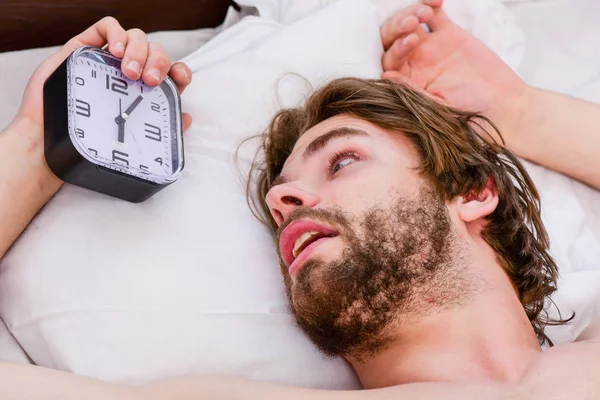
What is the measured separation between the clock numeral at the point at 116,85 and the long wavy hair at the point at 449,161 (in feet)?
1.08

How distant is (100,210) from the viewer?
4.09 feet

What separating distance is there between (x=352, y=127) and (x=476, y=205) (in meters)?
0.28

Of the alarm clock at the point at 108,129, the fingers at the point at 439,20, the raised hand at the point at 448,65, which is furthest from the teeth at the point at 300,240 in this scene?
the fingers at the point at 439,20

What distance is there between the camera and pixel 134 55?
124cm

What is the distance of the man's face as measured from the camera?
1.12 metres

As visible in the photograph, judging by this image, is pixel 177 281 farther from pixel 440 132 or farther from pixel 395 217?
pixel 440 132

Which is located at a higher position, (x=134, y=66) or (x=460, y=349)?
(x=134, y=66)

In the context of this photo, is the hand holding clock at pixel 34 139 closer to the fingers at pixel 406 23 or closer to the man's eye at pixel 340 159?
the man's eye at pixel 340 159

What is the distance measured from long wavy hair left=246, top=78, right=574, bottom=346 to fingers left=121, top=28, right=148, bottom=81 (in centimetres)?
33

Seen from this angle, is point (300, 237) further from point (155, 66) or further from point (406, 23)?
point (406, 23)

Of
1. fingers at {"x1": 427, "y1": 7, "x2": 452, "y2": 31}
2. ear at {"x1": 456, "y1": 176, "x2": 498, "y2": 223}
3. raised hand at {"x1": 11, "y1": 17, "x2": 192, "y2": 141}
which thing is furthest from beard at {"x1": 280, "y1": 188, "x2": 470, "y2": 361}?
fingers at {"x1": 427, "y1": 7, "x2": 452, "y2": 31}

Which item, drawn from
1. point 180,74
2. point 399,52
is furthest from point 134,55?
point 399,52

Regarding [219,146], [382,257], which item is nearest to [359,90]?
[219,146]

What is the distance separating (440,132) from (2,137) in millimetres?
839
